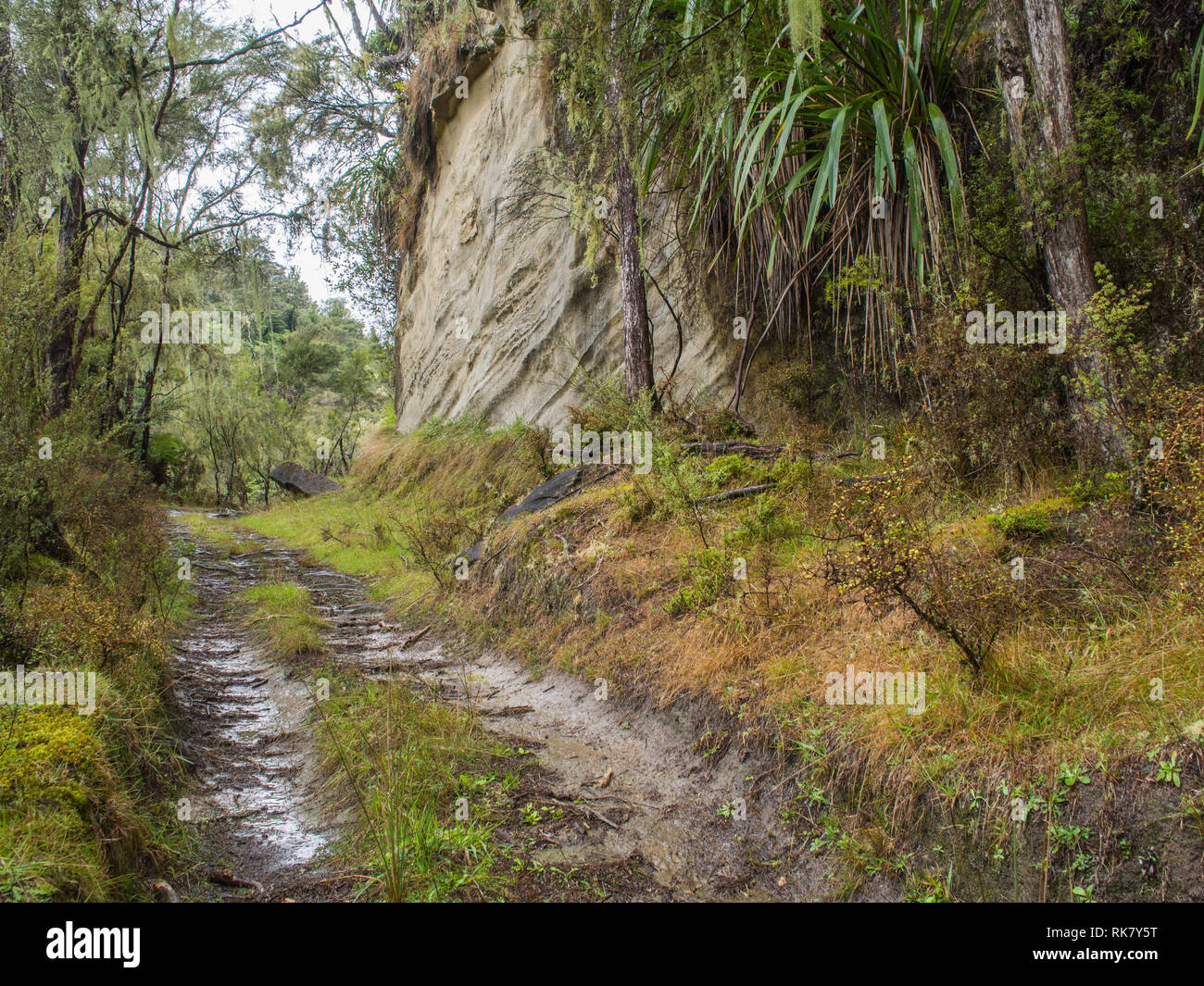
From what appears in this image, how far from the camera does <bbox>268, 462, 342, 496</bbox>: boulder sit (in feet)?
60.1

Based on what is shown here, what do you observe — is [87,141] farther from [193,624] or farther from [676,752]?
[676,752]

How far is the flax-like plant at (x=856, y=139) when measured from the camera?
4.60 m

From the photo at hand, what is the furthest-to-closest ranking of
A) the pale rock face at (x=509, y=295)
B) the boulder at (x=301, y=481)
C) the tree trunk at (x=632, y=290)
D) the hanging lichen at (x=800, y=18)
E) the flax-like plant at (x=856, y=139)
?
1. the boulder at (x=301, y=481)
2. the pale rock face at (x=509, y=295)
3. the tree trunk at (x=632, y=290)
4. the flax-like plant at (x=856, y=139)
5. the hanging lichen at (x=800, y=18)

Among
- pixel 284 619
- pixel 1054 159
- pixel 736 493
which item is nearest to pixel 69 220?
pixel 284 619

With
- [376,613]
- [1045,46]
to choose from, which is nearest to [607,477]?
[376,613]

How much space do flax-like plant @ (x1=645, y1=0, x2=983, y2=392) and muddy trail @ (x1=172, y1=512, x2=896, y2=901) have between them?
3327mm

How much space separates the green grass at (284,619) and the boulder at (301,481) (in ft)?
35.3

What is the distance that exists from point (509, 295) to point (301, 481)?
10.2m

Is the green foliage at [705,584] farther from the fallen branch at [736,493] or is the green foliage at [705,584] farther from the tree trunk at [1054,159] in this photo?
the tree trunk at [1054,159]

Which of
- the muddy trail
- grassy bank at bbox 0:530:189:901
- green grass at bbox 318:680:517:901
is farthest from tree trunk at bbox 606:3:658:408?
grassy bank at bbox 0:530:189:901

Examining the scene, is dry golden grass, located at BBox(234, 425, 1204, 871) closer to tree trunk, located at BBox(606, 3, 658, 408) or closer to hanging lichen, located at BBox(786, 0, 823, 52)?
tree trunk, located at BBox(606, 3, 658, 408)

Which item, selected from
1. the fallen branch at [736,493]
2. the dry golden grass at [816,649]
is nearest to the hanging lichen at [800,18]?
the dry golden grass at [816,649]
